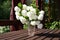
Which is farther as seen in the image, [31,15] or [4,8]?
[4,8]

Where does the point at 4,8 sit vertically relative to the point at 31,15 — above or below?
below

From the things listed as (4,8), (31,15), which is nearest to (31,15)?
(31,15)

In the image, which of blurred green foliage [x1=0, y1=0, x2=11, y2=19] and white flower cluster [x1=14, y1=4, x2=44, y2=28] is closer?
white flower cluster [x1=14, y1=4, x2=44, y2=28]

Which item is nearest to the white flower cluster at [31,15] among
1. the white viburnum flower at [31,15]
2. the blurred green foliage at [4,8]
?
the white viburnum flower at [31,15]

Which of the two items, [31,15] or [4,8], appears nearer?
[31,15]

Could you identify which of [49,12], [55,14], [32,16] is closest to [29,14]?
[32,16]

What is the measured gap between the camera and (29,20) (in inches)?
104

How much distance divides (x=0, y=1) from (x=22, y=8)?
9960 millimetres

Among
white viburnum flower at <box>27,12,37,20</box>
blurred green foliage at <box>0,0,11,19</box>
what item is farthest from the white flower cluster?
blurred green foliage at <box>0,0,11,19</box>

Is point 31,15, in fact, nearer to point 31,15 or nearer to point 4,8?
point 31,15

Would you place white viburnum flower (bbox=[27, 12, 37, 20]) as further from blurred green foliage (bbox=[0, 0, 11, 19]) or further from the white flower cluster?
blurred green foliage (bbox=[0, 0, 11, 19])

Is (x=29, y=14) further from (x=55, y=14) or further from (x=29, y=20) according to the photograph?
(x=55, y=14)

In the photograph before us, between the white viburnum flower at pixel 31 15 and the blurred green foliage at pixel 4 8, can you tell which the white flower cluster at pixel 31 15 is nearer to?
the white viburnum flower at pixel 31 15

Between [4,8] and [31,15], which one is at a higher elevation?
[31,15]
